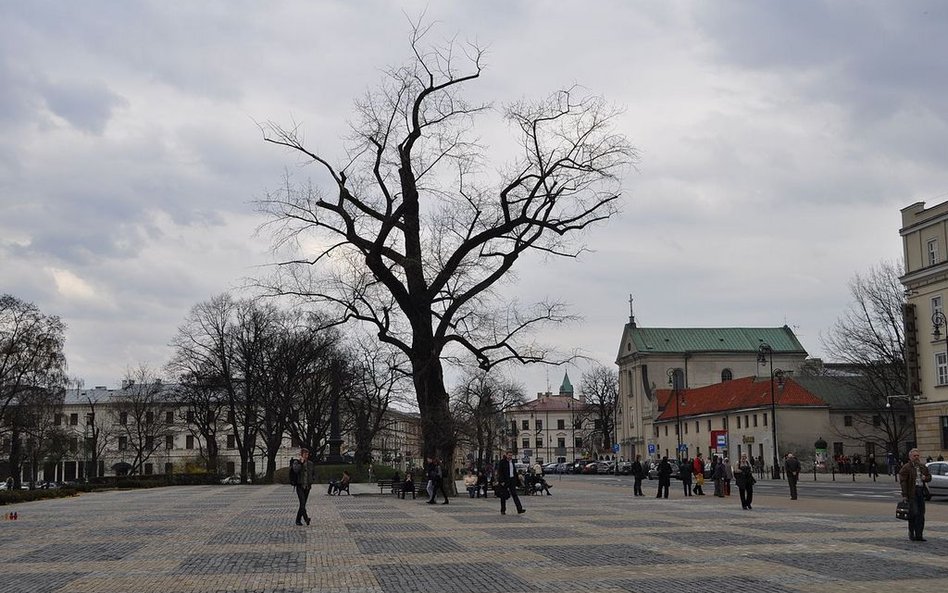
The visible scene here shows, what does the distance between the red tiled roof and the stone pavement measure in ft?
191

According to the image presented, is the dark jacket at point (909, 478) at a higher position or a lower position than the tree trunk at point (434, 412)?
lower

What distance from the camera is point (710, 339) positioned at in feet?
420

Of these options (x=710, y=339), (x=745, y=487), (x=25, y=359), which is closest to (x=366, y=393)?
(x=25, y=359)

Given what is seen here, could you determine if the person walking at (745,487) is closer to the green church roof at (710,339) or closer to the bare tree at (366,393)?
the bare tree at (366,393)

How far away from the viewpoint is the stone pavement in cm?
1275

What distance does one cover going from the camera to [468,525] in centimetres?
2297

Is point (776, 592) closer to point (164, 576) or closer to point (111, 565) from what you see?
point (164, 576)

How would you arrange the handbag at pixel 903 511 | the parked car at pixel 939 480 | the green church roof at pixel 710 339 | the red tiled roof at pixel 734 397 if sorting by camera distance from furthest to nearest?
1. the green church roof at pixel 710 339
2. the red tiled roof at pixel 734 397
3. the parked car at pixel 939 480
4. the handbag at pixel 903 511

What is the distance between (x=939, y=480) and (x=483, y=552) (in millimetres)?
23369

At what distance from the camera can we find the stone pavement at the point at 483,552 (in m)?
12.8

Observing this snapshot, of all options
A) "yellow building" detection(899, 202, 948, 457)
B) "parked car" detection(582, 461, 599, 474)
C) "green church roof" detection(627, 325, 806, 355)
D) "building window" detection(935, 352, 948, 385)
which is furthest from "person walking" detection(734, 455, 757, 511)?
"green church roof" detection(627, 325, 806, 355)

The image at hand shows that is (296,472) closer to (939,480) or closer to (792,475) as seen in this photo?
(792,475)

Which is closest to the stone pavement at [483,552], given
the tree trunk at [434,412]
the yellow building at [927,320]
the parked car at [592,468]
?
the tree trunk at [434,412]

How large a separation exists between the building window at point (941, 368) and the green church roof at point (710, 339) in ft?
218
